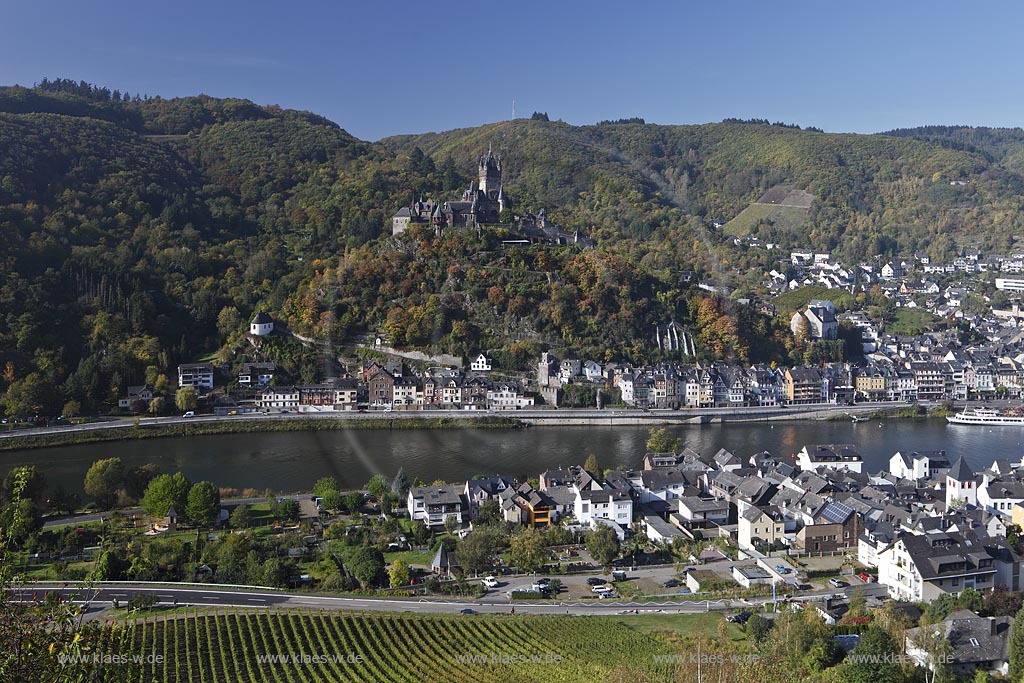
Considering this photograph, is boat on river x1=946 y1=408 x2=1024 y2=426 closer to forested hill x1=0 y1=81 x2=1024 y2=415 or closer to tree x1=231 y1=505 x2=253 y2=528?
forested hill x1=0 y1=81 x2=1024 y2=415

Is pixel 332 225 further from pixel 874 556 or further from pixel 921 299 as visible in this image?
pixel 874 556

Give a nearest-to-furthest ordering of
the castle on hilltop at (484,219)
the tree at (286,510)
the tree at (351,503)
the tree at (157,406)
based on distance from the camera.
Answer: the tree at (286,510), the tree at (351,503), the tree at (157,406), the castle on hilltop at (484,219)

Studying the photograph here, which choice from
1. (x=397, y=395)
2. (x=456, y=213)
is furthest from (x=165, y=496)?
(x=456, y=213)

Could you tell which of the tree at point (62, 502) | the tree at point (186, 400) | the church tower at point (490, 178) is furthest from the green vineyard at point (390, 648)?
the church tower at point (490, 178)

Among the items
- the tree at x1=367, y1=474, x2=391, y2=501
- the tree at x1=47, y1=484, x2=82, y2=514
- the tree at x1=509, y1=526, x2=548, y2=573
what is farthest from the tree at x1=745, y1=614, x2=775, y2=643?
the tree at x1=47, y1=484, x2=82, y2=514

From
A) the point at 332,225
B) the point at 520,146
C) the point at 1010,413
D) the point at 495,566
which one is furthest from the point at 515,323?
the point at 520,146

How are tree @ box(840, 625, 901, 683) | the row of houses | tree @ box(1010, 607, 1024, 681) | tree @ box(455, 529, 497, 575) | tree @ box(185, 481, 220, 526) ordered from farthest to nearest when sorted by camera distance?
the row of houses, tree @ box(185, 481, 220, 526), tree @ box(455, 529, 497, 575), tree @ box(1010, 607, 1024, 681), tree @ box(840, 625, 901, 683)

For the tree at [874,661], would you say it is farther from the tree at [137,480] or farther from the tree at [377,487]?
the tree at [137,480]
